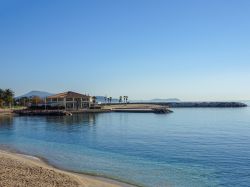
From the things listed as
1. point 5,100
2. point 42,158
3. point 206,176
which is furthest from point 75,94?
point 206,176

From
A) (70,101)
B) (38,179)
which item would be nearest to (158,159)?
(38,179)

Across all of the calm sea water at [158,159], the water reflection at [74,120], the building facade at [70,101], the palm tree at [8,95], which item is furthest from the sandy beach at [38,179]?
the palm tree at [8,95]

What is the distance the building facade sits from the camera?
436ft

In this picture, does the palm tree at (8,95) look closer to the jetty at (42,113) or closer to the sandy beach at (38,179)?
the jetty at (42,113)

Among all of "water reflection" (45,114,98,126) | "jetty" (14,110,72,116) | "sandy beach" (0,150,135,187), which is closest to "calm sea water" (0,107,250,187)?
"sandy beach" (0,150,135,187)

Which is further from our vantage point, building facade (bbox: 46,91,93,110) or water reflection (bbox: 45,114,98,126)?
building facade (bbox: 46,91,93,110)

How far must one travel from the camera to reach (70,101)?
13338 cm

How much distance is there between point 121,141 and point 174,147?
30.2ft

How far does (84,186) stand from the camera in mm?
21391

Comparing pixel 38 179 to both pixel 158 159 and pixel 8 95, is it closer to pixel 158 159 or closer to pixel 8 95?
pixel 158 159

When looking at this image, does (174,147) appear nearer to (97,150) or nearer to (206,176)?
(97,150)

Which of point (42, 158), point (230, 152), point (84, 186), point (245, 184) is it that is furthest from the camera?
point (230, 152)

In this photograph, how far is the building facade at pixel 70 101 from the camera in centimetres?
13288

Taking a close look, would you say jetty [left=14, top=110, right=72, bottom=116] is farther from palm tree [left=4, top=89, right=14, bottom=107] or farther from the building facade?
palm tree [left=4, top=89, right=14, bottom=107]
